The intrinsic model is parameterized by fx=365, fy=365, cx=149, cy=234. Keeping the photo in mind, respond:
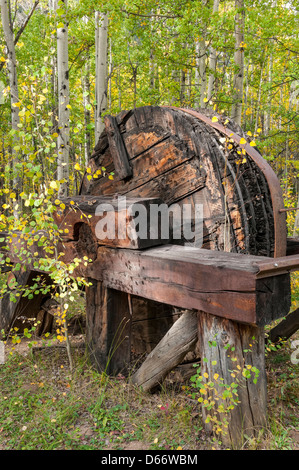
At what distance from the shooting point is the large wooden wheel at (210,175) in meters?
2.75

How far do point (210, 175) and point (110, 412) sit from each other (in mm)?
2035

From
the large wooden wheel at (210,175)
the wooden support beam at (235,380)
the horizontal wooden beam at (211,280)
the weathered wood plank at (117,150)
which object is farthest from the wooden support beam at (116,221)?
the wooden support beam at (235,380)

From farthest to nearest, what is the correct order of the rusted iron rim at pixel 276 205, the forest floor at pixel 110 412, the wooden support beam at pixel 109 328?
the wooden support beam at pixel 109 328
the rusted iron rim at pixel 276 205
the forest floor at pixel 110 412

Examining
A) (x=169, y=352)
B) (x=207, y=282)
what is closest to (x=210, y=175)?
(x=207, y=282)

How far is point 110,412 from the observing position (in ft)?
9.45

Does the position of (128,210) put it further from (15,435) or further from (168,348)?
(15,435)

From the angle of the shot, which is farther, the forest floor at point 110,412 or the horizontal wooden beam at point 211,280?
the forest floor at point 110,412

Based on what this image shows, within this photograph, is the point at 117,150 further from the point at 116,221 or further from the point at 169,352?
the point at 169,352

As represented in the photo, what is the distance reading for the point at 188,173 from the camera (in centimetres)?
308

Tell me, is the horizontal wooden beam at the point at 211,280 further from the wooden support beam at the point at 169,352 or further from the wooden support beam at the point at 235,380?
the wooden support beam at the point at 169,352

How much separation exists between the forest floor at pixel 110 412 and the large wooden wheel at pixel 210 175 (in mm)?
1245

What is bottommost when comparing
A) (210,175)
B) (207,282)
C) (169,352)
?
(169,352)
